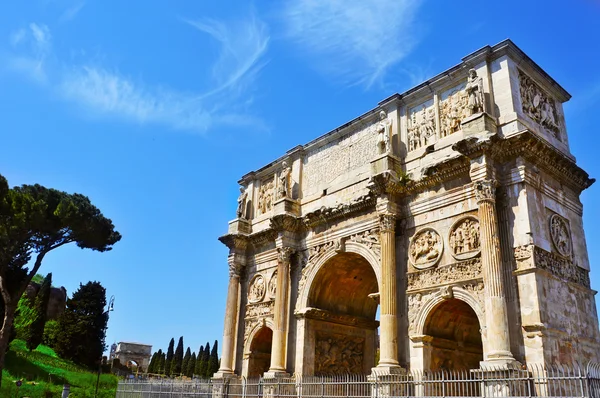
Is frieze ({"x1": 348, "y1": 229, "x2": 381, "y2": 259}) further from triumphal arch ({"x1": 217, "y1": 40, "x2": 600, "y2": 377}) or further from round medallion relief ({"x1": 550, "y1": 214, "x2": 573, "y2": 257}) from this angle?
round medallion relief ({"x1": 550, "y1": 214, "x2": 573, "y2": 257})

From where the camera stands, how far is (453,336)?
1402cm

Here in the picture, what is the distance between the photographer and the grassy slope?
25391 mm

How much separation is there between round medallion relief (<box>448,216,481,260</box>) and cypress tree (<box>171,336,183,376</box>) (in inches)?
1619

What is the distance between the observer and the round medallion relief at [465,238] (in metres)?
12.6

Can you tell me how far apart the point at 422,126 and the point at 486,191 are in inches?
145

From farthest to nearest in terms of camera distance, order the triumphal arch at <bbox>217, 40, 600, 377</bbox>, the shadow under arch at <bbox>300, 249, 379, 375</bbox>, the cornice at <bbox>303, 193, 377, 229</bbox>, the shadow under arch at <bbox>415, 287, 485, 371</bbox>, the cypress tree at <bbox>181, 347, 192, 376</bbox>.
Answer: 1. the cypress tree at <bbox>181, 347, 192, 376</bbox>
2. the shadow under arch at <bbox>300, 249, 379, 375</bbox>
3. the cornice at <bbox>303, 193, 377, 229</bbox>
4. the shadow under arch at <bbox>415, 287, 485, 371</bbox>
5. the triumphal arch at <bbox>217, 40, 600, 377</bbox>

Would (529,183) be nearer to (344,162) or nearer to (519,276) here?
(519,276)

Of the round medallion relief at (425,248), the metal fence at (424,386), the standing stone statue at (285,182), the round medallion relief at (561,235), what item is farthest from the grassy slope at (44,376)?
the round medallion relief at (561,235)

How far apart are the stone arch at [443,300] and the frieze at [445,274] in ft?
0.84

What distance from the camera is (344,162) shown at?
17438 mm

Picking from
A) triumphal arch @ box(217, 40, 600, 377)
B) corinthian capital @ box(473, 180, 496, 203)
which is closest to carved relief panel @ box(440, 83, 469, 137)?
triumphal arch @ box(217, 40, 600, 377)

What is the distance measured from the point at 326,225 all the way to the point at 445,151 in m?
4.77

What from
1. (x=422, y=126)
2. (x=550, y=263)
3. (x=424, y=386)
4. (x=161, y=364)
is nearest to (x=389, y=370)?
(x=424, y=386)

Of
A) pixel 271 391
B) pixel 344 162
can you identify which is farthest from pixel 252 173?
pixel 271 391
